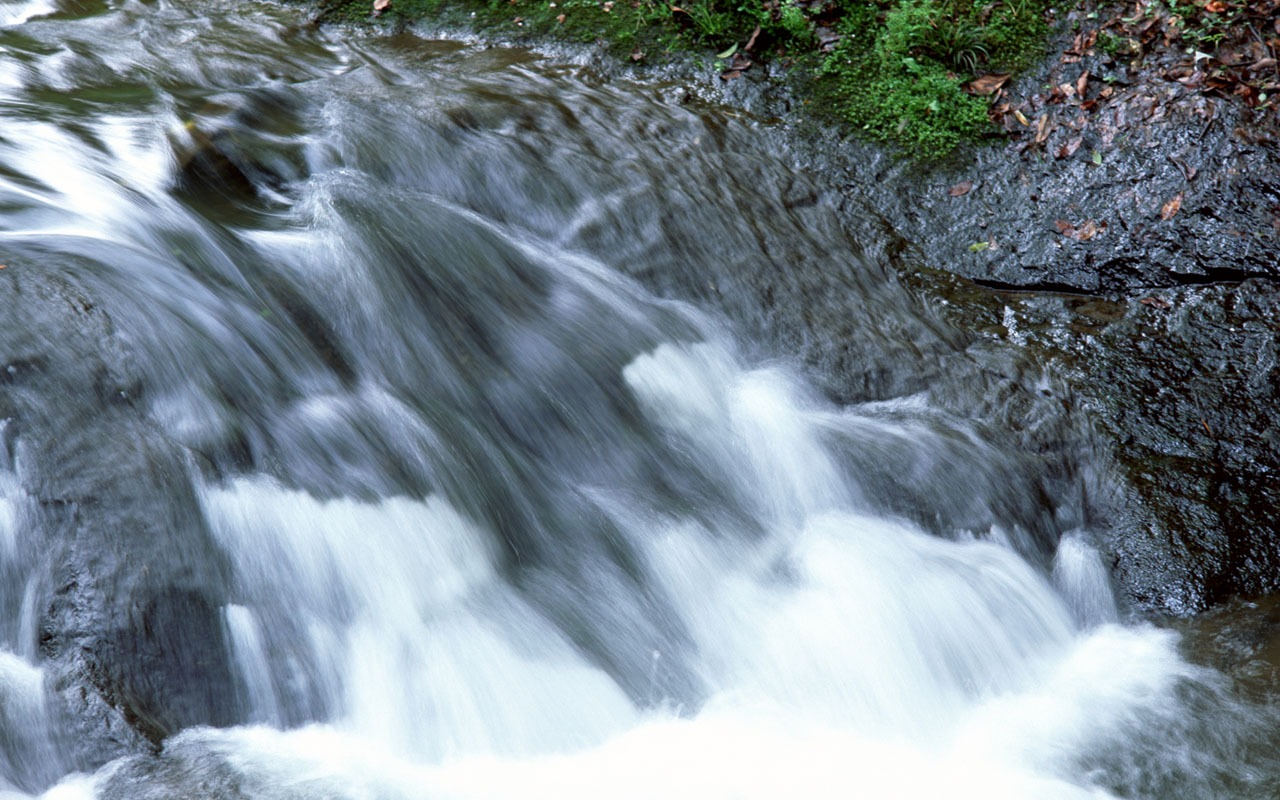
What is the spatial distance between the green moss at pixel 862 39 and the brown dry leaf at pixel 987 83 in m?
0.05

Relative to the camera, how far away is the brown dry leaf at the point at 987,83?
19.6 feet

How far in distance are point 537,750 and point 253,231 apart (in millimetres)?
2660

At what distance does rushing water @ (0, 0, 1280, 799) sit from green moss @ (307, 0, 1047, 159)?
0.95 metres

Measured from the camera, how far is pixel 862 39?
638 centimetres

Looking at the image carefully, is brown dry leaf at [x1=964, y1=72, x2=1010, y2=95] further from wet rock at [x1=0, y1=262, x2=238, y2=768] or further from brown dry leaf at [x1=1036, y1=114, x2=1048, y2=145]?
wet rock at [x1=0, y1=262, x2=238, y2=768]

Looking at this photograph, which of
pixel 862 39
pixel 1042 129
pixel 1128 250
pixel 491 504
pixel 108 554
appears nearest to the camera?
pixel 108 554

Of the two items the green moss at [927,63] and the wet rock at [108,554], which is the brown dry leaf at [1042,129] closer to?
the green moss at [927,63]

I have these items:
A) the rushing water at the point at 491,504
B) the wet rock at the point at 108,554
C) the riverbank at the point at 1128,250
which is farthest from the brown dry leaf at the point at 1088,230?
the wet rock at the point at 108,554

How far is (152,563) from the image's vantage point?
3139 millimetres

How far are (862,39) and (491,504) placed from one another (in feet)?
13.6

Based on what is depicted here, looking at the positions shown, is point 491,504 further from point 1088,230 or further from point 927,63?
point 927,63

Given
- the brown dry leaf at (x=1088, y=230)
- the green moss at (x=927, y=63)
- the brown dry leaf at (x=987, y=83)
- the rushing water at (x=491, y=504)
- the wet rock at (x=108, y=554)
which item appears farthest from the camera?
the brown dry leaf at (x=987, y=83)

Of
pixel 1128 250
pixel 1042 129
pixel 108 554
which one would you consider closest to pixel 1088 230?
pixel 1128 250

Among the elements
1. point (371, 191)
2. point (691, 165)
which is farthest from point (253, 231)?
point (691, 165)
